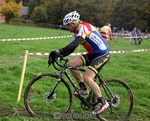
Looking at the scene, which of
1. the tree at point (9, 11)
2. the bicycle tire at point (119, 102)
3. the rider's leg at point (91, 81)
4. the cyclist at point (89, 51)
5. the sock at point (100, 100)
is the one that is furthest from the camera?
the tree at point (9, 11)

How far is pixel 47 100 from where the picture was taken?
587 cm

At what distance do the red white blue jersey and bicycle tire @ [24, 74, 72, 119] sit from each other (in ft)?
2.85

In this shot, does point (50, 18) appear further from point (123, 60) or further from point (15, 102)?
point (15, 102)

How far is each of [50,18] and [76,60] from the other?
72.0 m

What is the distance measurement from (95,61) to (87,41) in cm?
42

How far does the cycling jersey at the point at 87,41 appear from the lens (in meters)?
5.25

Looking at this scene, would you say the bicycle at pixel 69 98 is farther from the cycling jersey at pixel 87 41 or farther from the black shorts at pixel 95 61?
the cycling jersey at pixel 87 41

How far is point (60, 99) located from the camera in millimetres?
6766

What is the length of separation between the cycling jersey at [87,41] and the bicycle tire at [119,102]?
0.75 m

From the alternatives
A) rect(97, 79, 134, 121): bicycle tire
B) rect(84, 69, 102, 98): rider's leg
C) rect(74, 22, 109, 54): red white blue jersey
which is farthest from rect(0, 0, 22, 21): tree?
rect(84, 69, 102, 98): rider's leg

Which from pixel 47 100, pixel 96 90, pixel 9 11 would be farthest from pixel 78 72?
pixel 9 11

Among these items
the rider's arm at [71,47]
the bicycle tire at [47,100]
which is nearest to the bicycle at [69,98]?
the bicycle tire at [47,100]

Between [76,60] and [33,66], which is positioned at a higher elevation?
[76,60]

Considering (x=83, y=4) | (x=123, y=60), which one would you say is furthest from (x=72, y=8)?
(x=123, y=60)
